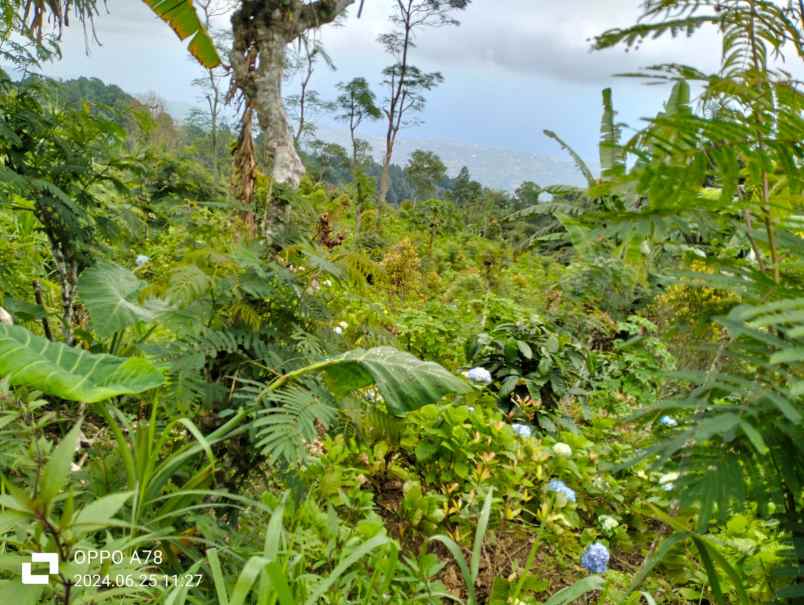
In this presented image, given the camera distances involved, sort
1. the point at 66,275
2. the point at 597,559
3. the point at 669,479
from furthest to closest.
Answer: the point at 66,275 → the point at 597,559 → the point at 669,479

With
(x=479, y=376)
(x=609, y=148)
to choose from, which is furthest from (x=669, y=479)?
(x=479, y=376)

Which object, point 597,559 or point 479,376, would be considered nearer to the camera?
point 597,559

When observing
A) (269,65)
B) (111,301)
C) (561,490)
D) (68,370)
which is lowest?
(561,490)

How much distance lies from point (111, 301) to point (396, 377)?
860 mm

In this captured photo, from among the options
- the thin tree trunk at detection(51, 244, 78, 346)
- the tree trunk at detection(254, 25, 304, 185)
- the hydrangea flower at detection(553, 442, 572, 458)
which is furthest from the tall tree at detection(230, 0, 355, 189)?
the hydrangea flower at detection(553, 442, 572, 458)

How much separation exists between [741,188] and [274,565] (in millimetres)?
1191

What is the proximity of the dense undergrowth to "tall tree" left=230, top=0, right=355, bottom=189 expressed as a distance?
345 cm

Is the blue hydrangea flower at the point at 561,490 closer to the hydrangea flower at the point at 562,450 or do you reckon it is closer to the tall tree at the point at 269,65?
the hydrangea flower at the point at 562,450

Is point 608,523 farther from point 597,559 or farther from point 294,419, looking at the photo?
point 294,419

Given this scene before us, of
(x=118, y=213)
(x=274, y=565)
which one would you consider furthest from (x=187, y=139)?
(x=274, y=565)

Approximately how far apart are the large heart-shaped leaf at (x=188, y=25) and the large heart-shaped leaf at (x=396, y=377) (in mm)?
2860

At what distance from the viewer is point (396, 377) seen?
1.36 m
